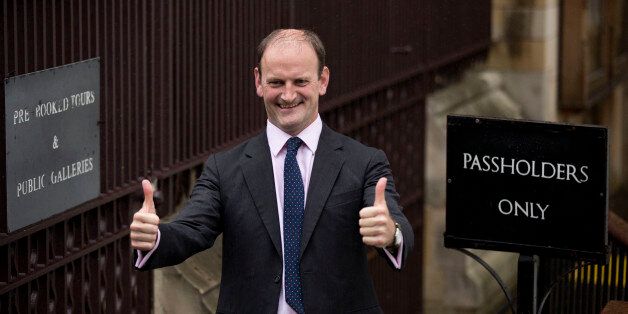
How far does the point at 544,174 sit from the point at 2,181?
6.79 feet

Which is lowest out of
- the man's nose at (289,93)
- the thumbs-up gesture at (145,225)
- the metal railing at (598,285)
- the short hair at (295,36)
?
the metal railing at (598,285)

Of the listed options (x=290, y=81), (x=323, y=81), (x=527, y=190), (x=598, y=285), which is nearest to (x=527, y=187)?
(x=527, y=190)

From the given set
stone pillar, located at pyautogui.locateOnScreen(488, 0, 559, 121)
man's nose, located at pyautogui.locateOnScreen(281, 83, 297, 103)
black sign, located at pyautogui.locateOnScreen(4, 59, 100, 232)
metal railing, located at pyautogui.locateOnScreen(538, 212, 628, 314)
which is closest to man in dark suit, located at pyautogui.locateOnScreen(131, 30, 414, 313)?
man's nose, located at pyautogui.locateOnScreen(281, 83, 297, 103)

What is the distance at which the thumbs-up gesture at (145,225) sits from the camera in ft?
13.9

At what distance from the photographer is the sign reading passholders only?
5617 millimetres

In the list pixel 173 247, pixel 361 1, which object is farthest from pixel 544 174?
pixel 361 1

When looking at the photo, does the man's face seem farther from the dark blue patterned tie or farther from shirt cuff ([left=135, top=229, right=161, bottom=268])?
shirt cuff ([left=135, top=229, right=161, bottom=268])

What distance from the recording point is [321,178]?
4664 mm

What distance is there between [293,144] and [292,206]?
21 centimetres

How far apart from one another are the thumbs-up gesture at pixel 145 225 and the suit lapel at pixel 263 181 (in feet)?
Result: 1.61

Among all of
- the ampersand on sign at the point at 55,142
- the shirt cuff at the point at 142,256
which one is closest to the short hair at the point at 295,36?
the shirt cuff at the point at 142,256

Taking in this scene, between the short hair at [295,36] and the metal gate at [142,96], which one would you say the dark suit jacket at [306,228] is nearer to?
the short hair at [295,36]

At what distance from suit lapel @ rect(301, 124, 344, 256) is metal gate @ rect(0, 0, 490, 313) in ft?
4.53

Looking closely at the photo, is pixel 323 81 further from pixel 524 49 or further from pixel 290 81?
pixel 524 49
